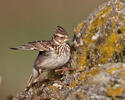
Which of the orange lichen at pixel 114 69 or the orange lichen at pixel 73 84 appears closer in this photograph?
the orange lichen at pixel 114 69

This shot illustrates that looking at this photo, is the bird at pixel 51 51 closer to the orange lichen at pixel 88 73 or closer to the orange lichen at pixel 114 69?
the orange lichen at pixel 88 73

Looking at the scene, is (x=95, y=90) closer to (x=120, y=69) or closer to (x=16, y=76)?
(x=120, y=69)

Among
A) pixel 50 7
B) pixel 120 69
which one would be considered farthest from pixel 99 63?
pixel 50 7

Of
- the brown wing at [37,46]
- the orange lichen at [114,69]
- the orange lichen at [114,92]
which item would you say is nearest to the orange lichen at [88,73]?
the orange lichen at [114,69]

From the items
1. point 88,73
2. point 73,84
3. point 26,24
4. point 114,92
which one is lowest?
point 114,92

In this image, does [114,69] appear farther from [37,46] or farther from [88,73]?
[37,46]

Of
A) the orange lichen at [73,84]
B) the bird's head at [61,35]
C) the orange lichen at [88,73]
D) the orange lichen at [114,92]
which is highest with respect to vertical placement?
the bird's head at [61,35]

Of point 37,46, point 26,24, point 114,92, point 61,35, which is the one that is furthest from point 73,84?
point 26,24
